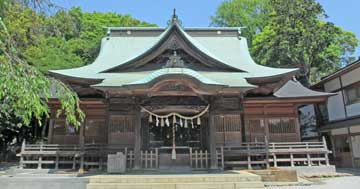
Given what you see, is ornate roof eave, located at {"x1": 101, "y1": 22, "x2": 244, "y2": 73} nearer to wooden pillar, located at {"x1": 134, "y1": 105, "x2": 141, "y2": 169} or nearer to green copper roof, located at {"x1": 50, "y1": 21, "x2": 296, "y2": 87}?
green copper roof, located at {"x1": 50, "y1": 21, "x2": 296, "y2": 87}

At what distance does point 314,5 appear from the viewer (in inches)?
933

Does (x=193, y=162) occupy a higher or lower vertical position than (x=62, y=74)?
lower

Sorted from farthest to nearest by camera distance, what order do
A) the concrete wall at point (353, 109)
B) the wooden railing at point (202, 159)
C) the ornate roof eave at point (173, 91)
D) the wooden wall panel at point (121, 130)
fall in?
the concrete wall at point (353, 109) < the wooden wall panel at point (121, 130) < the wooden railing at point (202, 159) < the ornate roof eave at point (173, 91)

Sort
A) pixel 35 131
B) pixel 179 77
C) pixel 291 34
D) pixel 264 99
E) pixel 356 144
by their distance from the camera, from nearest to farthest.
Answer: pixel 179 77 → pixel 264 99 → pixel 356 144 → pixel 35 131 → pixel 291 34

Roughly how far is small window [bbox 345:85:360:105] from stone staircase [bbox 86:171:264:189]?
37.9 feet

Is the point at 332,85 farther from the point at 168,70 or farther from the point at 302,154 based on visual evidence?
the point at 168,70

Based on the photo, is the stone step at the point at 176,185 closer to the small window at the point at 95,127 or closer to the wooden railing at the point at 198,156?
the wooden railing at the point at 198,156

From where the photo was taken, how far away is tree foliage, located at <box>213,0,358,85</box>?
23156mm

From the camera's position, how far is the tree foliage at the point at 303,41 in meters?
23.2

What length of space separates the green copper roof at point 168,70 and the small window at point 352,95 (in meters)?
6.74

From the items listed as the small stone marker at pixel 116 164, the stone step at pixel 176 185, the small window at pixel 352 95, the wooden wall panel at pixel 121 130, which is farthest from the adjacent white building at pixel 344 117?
the small stone marker at pixel 116 164

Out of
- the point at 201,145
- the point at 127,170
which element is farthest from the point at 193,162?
the point at 127,170

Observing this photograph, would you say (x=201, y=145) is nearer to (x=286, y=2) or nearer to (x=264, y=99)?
(x=264, y=99)

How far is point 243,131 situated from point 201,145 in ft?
7.95
